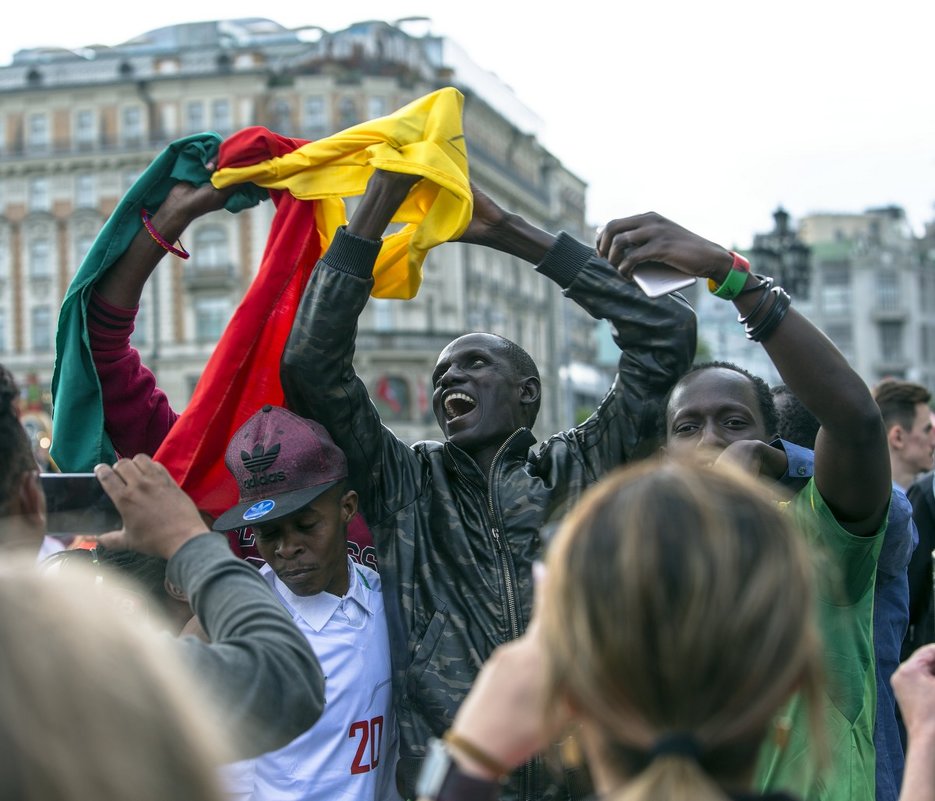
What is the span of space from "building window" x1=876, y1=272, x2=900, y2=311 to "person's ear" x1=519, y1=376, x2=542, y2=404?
92.8 metres

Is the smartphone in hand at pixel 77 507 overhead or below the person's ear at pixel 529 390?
below

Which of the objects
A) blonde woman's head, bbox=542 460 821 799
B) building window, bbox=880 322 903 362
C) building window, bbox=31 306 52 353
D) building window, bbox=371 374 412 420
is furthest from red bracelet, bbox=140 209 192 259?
building window, bbox=880 322 903 362

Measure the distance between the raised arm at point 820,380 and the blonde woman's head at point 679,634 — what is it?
55.3 inches

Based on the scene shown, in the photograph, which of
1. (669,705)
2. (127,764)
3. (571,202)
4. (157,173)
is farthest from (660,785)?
(571,202)

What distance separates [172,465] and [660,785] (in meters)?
2.73

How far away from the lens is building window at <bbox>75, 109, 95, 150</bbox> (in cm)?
6103

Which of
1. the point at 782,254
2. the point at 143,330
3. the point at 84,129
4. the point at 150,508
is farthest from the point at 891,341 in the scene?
the point at 150,508

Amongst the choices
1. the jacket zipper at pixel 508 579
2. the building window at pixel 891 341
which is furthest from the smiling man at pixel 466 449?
the building window at pixel 891 341

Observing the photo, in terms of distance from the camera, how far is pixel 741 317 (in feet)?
10.5

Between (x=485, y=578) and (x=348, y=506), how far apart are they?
Answer: 1.55 feet

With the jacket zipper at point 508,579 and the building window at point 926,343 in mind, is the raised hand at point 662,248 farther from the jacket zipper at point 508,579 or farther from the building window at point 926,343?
the building window at point 926,343

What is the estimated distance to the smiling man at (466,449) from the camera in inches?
140

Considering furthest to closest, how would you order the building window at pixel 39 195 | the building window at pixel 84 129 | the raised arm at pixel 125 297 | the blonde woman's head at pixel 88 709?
1. the building window at pixel 84 129
2. the building window at pixel 39 195
3. the raised arm at pixel 125 297
4. the blonde woman's head at pixel 88 709

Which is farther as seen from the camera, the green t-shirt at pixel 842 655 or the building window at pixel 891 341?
the building window at pixel 891 341
